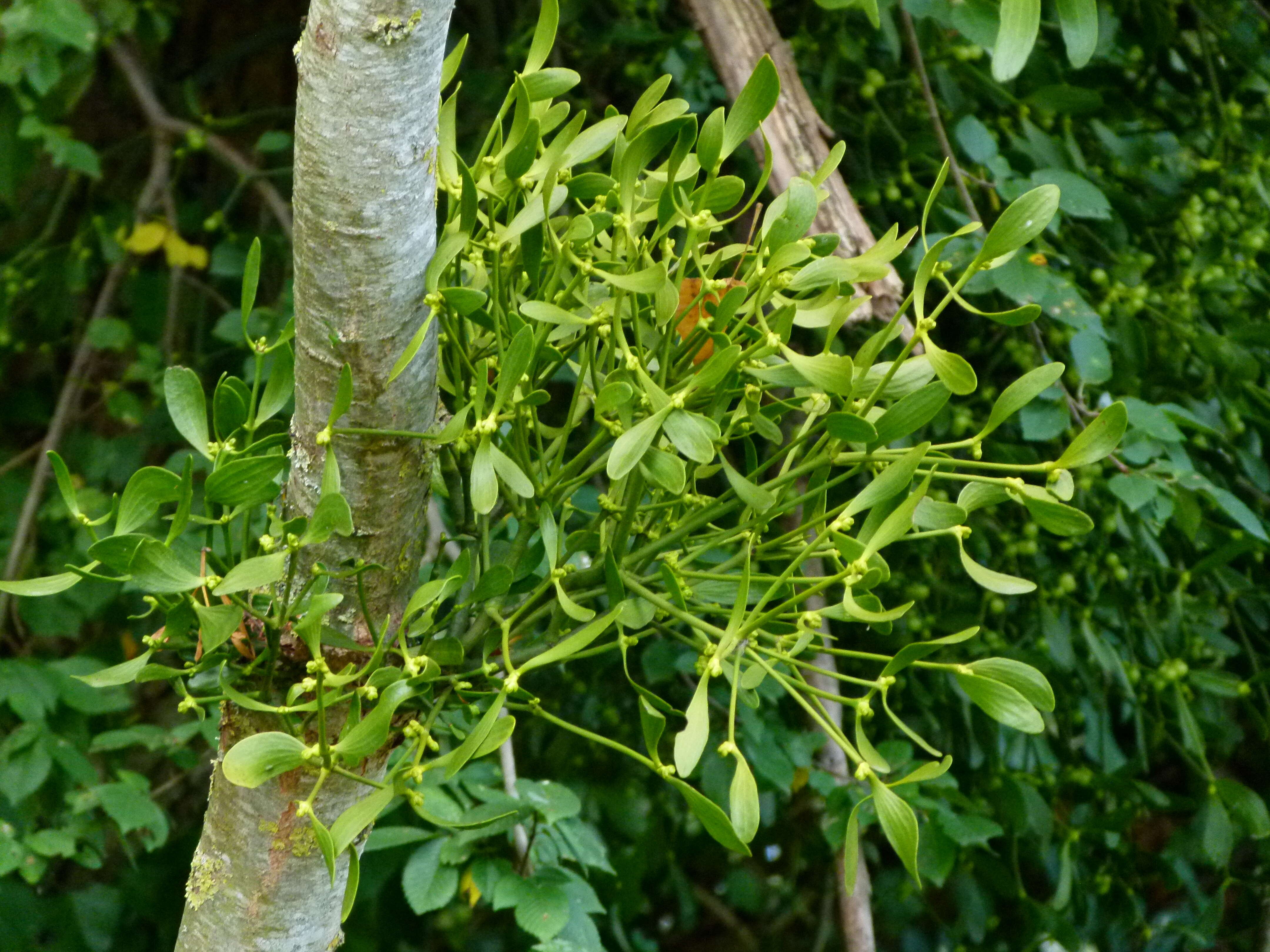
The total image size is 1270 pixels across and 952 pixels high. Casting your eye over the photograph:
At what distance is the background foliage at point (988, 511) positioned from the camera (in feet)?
2.95

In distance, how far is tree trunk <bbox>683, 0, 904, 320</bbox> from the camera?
70 cm

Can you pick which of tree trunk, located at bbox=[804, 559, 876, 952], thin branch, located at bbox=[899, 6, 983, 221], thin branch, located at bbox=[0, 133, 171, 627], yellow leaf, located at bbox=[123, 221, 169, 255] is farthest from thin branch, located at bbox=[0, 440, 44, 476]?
thin branch, located at bbox=[899, 6, 983, 221]

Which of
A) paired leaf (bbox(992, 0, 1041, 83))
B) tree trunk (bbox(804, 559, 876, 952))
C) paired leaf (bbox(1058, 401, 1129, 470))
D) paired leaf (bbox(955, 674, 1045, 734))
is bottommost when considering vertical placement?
tree trunk (bbox(804, 559, 876, 952))

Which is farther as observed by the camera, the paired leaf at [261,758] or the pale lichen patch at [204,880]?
the pale lichen patch at [204,880]

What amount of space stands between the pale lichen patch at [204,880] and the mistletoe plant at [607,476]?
76 millimetres

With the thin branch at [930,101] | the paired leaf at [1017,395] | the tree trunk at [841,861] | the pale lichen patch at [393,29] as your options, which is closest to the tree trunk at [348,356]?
the pale lichen patch at [393,29]

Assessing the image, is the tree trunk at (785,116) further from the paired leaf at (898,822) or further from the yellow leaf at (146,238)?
the yellow leaf at (146,238)

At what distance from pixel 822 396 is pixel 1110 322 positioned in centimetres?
61

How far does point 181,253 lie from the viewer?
4.16 feet

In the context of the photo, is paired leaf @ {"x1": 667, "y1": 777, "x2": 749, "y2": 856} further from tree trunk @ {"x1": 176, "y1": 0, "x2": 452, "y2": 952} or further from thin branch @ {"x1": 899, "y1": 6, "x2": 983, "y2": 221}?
thin branch @ {"x1": 899, "y1": 6, "x2": 983, "y2": 221}

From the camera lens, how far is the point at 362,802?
40cm

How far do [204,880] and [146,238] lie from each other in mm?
931

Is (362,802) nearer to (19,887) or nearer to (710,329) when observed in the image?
(710,329)

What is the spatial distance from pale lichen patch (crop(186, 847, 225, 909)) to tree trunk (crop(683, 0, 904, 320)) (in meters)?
0.42
